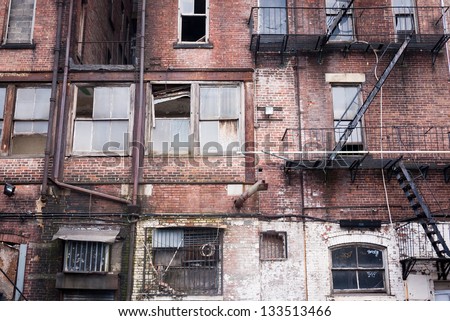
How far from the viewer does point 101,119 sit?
47.7 feet

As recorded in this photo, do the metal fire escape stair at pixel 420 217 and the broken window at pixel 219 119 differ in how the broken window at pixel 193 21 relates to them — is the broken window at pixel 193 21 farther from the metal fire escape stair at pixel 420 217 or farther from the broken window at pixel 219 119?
the metal fire escape stair at pixel 420 217

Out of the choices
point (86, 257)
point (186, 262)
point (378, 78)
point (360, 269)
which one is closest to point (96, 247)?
point (86, 257)

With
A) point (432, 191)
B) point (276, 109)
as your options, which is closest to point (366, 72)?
point (276, 109)

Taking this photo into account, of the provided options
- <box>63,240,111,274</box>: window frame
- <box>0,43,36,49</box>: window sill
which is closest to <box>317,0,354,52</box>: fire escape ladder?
<box>63,240,111,274</box>: window frame

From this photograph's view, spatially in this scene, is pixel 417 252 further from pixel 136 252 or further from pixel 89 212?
pixel 89 212

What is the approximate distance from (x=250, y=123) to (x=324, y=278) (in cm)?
443

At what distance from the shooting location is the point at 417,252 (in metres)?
13.4

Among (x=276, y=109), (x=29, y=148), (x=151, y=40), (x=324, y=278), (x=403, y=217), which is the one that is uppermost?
(x=151, y=40)

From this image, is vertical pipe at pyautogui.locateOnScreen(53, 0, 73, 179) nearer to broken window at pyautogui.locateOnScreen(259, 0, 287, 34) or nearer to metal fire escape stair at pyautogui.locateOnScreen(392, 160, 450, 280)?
broken window at pyautogui.locateOnScreen(259, 0, 287, 34)

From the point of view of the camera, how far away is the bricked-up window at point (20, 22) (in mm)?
15047

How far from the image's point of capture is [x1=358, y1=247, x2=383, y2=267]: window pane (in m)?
13.4

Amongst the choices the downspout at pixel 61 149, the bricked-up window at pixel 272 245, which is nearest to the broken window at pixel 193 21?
the downspout at pixel 61 149

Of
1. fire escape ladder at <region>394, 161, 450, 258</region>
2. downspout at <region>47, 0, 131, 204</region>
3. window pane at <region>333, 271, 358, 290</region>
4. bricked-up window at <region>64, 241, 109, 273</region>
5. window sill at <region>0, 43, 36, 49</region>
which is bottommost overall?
window pane at <region>333, 271, 358, 290</region>

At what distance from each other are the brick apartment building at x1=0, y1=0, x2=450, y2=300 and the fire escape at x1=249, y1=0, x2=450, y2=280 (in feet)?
0.18
